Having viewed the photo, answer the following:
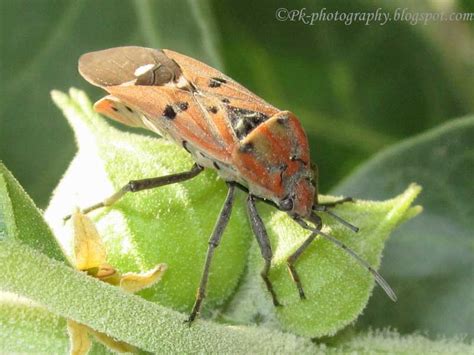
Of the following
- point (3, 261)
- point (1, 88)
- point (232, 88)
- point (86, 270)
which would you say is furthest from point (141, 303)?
point (1, 88)

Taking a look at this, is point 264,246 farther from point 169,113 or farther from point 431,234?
point 431,234

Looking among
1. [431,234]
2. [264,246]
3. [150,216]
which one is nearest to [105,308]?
[150,216]

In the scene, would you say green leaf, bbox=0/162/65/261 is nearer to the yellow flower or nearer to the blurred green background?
the yellow flower

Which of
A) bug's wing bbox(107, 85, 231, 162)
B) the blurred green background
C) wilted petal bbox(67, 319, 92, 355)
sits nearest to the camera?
wilted petal bbox(67, 319, 92, 355)

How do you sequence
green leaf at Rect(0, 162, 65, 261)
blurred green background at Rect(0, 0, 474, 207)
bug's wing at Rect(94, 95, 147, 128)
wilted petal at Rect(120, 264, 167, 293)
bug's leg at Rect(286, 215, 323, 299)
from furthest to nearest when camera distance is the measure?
blurred green background at Rect(0, 0, 474, 207), bug's wing at Rect(94, 95, 147, 128), bug's leg at Rect(286, 215, 323, 299), wilted petal at Rect(120, 264, 167, 293), green leaf at Rect(0, 162, 65, 261)

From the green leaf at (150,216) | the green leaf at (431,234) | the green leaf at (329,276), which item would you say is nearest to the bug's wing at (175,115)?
the green leaf at (150,216)

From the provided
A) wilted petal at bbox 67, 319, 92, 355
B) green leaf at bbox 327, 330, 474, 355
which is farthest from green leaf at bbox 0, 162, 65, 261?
green leaf at bbox 327, 330, 474, 355

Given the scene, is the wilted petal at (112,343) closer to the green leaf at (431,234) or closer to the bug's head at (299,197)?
the bug's head at (299,197)
